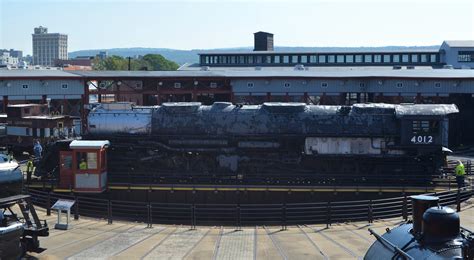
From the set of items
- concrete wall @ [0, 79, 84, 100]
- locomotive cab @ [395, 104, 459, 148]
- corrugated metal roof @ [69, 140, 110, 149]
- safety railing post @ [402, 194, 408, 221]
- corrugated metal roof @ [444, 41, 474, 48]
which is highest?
corrugated metal roof @ [444, 41, 474, 48]

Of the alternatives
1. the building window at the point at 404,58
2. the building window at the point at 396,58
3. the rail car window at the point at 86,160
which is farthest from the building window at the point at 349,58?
the rail car window at the point at 86,160

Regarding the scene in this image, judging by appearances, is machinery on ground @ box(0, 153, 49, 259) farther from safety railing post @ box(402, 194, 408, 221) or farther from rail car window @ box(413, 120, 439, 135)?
rail car window @ box(413, 120, 439, 135)

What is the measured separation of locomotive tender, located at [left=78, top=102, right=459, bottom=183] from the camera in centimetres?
3039

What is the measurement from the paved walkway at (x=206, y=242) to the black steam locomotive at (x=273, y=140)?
850 centimetres

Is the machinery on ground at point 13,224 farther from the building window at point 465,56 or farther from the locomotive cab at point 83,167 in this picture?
the building window at point 465,56

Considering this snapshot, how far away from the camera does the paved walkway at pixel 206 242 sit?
17219 millimetres

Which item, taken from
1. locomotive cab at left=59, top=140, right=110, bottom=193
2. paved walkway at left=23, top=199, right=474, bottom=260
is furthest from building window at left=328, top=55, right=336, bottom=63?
paved walkway at left=23, top=199, right=474, bottom=260

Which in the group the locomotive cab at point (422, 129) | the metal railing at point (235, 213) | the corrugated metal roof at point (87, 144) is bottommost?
the metal railing at point (235, 213)

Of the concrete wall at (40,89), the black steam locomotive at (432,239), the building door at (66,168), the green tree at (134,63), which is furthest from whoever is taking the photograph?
the green tree at (134,63)

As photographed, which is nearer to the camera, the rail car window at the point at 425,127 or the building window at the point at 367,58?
the rail car window at the point at 425,127

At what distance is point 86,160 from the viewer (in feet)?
97.5

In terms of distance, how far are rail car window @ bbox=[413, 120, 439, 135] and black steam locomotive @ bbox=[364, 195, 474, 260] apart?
19345 mm

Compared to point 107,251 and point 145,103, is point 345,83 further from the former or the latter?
point 107,251

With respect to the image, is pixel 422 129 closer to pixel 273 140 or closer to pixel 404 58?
pixel 273 140
